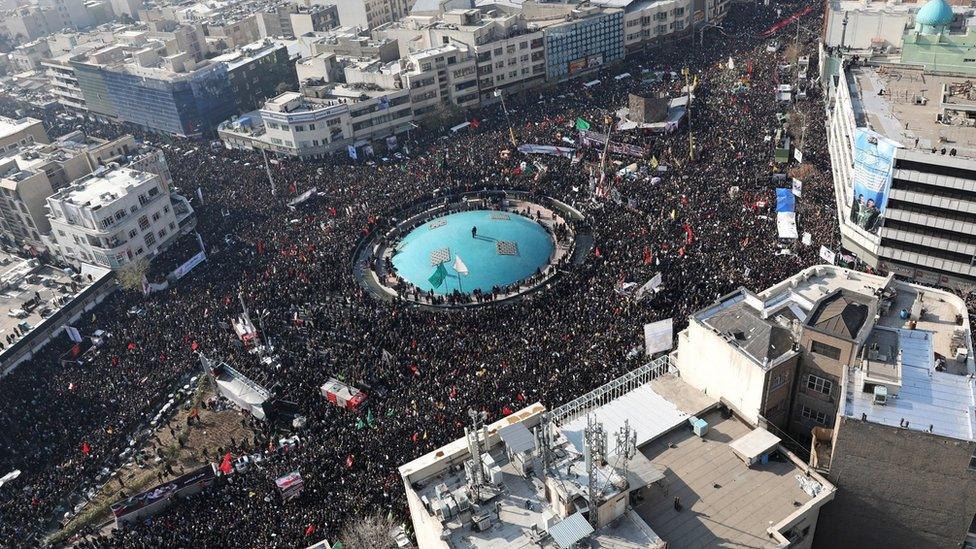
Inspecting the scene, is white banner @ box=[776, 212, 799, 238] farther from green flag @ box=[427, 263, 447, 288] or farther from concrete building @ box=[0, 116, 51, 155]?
concrete building @ box=[0, 116, 51, 155]

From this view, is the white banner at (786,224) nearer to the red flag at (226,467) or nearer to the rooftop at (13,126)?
the red flag at (226,467)

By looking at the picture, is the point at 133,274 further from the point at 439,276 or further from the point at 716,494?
the point at 716,494

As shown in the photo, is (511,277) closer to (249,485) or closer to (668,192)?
(668,192)

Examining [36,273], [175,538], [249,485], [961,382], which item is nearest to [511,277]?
[249,485]

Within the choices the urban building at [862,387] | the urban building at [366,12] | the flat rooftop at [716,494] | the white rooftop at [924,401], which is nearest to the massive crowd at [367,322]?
the flat rooftop at [716,494]

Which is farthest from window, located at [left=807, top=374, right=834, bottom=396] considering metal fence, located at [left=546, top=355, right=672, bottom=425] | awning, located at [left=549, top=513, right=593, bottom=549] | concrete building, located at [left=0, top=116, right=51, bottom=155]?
concrete building, located at [left=0, top=116, right=51, bottom=155]

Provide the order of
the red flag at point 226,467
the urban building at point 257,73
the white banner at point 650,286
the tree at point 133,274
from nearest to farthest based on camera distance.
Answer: the red flag at point 226,467 < the white banner at point 650,286 < the tree at point 133,274 < the urban building at point 257,73
